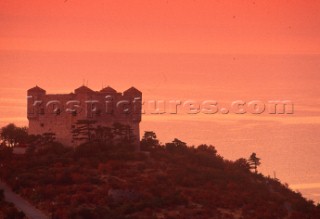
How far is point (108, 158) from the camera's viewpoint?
298 ft

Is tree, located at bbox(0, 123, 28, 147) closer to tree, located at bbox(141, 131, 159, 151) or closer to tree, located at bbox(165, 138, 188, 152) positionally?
tree, located at bbox(141, 131, 159, 151)

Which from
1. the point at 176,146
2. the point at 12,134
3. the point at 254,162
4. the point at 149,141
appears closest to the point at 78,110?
the point at 149,141

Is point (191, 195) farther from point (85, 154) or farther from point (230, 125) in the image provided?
point (230, 125)

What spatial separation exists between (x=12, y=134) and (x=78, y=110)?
10088 millimetres

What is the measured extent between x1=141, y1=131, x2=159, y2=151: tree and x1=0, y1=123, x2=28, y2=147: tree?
9642 mm

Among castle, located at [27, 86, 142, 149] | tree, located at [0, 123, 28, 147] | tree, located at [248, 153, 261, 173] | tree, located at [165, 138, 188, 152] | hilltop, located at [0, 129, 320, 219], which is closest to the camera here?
hilltop, located at [0, 129, 320, 219]

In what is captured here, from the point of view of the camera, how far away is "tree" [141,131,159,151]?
319ft

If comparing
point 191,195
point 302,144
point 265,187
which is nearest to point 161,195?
point 191,195

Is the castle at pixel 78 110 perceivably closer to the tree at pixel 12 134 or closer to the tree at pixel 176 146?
the tree at pixel 12 134

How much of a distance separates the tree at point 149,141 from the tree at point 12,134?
9.64 m

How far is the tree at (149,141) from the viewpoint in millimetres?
97250

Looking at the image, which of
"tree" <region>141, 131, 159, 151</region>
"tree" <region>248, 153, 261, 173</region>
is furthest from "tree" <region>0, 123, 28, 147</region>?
"tree" <region>248, 153, 261, 173</region>

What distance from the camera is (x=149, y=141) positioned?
9850 centimetres

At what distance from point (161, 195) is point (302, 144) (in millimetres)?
39096
